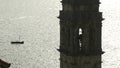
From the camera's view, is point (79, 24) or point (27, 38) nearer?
point (79, 24)

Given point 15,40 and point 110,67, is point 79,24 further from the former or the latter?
point 15,40

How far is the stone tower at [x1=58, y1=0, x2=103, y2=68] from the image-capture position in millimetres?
27297

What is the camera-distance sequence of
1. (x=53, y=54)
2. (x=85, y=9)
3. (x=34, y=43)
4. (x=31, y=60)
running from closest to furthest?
1. (x=85, y=9)
2. (x=31, y=60)
3. (x=53, y=54)
4. (x=34, y=43)

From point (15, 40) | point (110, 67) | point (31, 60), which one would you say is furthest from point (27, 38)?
point (110, 67)

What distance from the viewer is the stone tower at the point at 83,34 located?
27.3 metres

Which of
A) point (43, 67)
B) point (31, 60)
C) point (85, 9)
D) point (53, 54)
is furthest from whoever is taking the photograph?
point (53, 54)

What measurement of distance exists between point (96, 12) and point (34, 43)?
5771 inches

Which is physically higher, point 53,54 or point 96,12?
point 96,12

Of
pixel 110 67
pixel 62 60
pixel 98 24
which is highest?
pixel 98 24

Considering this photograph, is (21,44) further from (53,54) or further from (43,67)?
(43,67)

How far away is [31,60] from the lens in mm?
138375

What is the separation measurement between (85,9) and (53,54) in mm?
121854

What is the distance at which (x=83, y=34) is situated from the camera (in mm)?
28297

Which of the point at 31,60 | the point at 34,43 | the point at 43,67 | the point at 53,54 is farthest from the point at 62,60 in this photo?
the point at 34,43
